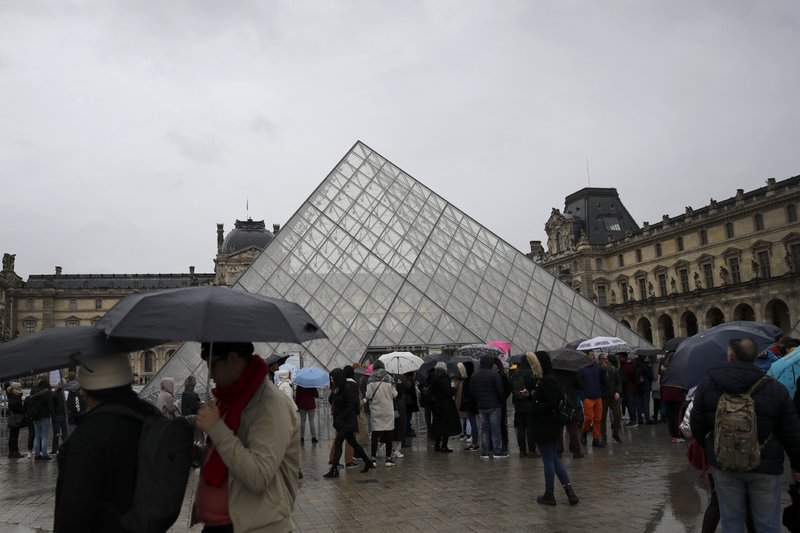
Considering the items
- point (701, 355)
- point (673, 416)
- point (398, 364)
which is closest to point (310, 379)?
point (398, 364)

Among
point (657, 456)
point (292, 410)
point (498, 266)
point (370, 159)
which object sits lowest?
point (657, 456)

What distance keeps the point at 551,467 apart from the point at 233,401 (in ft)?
12.2

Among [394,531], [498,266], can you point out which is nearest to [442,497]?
[394,531]

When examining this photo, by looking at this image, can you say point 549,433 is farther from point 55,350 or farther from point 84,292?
point 84,292

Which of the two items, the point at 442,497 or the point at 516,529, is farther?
the point at 442,497

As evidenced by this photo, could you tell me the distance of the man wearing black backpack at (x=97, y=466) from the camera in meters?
2.03

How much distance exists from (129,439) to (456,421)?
7.43 m

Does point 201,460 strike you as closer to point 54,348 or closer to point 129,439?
point 129,439

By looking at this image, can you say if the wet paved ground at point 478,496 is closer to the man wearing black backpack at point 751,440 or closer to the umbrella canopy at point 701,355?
the umbrella canopy at point 701,355

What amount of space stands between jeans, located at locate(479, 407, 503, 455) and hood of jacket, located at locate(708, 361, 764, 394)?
16.8 feet

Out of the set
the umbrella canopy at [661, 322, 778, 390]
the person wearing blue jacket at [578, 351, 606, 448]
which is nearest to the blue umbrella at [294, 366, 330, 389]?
the person wearing blue jacket at [578, 351, 606, 448]

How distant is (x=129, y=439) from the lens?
2180mm

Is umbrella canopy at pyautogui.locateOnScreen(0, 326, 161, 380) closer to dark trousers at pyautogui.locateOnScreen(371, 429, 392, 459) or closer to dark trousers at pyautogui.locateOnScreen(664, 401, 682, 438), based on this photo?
dark trousers at pyautogui.locateOnScreen(371, 429, 392, 459)

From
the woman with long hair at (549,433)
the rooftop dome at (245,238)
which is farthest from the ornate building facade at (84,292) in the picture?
the woman with long hair at (549,433)
